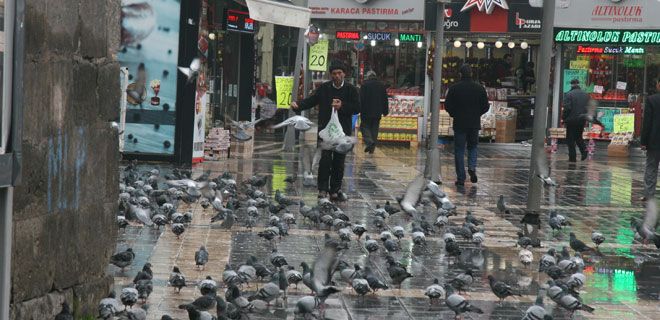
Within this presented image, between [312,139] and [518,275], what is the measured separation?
1992 centimetres

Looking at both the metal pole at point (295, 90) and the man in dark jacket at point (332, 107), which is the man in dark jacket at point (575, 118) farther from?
the man in dark jacket at point (332, 107)

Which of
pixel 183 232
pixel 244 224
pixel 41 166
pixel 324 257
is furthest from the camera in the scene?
pixel 244 224

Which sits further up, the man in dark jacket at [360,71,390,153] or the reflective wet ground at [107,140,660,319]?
the man in dark jacket at [360,71,390,153]

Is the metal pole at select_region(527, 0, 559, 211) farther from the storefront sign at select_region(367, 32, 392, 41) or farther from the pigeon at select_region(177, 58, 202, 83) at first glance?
the storefront sign at select_region(367, 32, 392, 41)

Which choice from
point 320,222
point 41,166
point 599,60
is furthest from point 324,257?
point 599,60

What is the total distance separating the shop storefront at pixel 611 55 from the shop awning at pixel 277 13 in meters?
10.6

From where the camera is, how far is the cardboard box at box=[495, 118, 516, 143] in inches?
1244

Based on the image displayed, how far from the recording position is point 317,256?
37.7 feet

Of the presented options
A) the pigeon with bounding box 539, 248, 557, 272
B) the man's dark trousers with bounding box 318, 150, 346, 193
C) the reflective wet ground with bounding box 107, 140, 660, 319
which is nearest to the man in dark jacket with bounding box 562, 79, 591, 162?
the reflective wet ground with bounding box 107, 140, 660, 319

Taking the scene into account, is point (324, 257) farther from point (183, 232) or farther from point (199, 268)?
point (183, 232)

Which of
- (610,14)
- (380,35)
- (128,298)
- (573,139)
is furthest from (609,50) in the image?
(128,298)

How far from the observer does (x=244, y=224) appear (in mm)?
13836

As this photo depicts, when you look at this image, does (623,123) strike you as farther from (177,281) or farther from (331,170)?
(177,281)

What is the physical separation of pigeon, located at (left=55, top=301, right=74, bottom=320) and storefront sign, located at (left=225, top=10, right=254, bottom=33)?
18.7 meters
